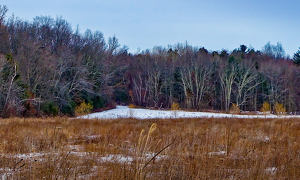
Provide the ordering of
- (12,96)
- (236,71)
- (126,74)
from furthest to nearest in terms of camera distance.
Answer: (126,74) → (236,71) → (12,96)

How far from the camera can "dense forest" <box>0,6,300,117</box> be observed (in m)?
30.0

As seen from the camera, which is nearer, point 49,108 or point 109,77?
point 49,108

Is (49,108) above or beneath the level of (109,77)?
beneath

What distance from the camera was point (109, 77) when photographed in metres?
46.3

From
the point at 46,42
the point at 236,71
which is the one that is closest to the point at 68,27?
the point at 46,42

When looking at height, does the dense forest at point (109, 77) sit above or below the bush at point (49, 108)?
above

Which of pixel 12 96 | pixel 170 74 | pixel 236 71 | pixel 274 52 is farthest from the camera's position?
pixel 274 52

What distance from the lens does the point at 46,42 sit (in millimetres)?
43438

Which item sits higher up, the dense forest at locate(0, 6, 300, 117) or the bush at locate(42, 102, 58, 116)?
the dense forest at locate(0, 6, 300, 117)

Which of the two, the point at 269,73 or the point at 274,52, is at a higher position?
the point at 274,52

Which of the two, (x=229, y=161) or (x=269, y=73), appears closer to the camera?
(x=229, y=161)

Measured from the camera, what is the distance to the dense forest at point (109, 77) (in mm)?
30000

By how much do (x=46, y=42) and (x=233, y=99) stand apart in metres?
38.3

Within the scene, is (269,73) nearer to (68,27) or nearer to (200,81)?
(200,81)
